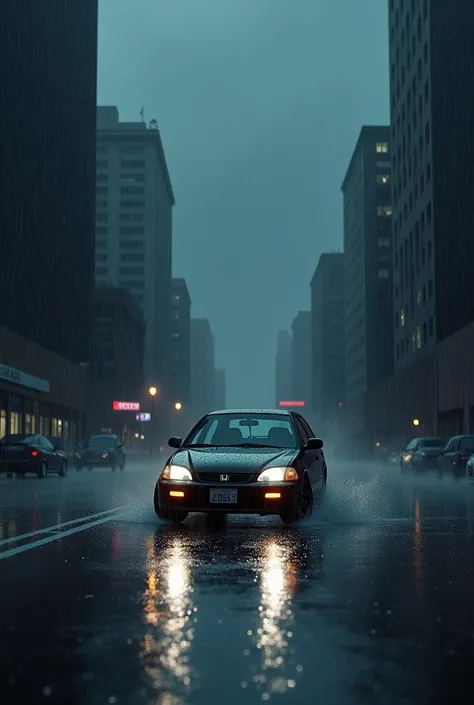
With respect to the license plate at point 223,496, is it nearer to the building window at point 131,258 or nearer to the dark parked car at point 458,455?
the dark parked car at point 458,455

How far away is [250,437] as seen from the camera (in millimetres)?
13789

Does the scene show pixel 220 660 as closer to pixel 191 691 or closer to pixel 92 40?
pixel 191 691

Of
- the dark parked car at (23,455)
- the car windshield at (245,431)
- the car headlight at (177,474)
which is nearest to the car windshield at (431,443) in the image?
the dark parked car at (23,455)

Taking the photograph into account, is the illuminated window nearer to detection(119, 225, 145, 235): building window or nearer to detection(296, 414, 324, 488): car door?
detection(296, 414, 324, 488): car door

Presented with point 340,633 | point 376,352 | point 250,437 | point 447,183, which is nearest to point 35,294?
→ point 447,183

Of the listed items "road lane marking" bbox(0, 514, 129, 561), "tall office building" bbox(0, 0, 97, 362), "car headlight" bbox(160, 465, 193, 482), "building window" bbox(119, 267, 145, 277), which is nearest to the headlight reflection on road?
"road lane marking" bbox(0, 514, 129, 561)

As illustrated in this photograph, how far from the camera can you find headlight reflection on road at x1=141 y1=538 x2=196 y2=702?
15.6 feet

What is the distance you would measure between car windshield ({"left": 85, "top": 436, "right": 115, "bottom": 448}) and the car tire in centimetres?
3353

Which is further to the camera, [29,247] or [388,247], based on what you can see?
[388,247]

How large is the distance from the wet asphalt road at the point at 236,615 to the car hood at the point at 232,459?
0.81 m

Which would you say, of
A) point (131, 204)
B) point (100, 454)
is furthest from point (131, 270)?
point (100, 454)

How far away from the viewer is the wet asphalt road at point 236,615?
4562mm

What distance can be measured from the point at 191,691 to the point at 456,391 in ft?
191

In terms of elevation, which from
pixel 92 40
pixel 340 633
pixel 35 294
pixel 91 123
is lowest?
pixel 340 633
